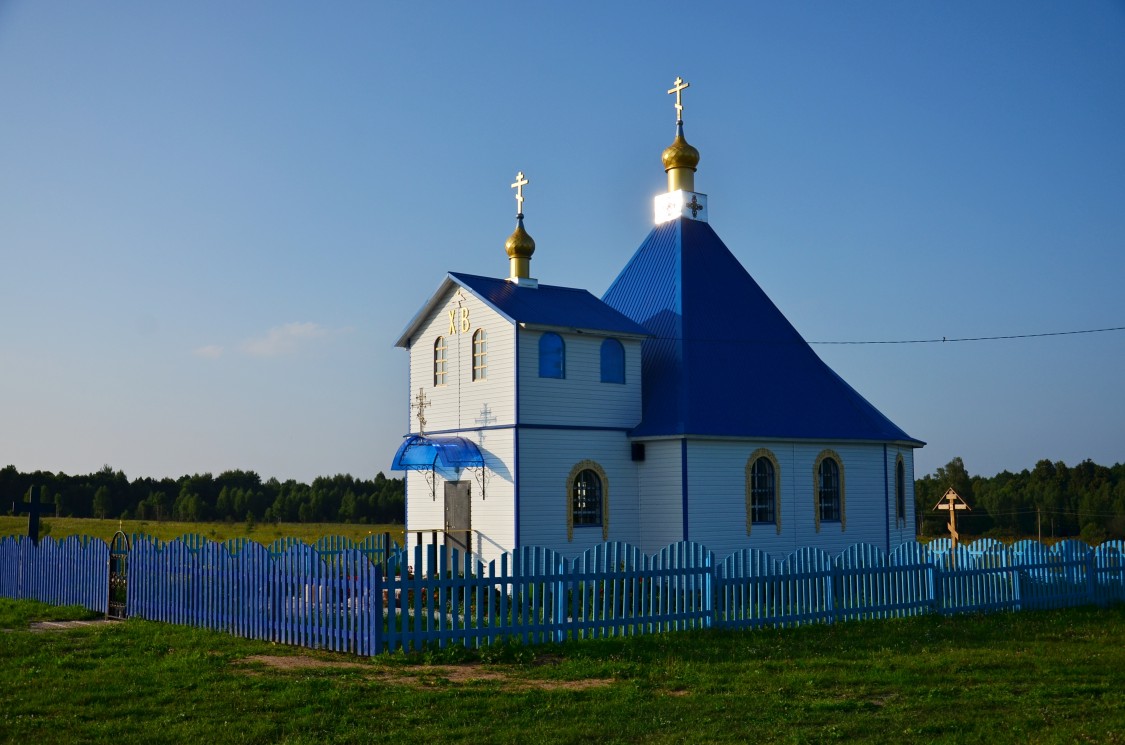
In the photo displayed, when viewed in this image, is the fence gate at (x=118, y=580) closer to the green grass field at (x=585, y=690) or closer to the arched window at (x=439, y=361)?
the green grass field at (x=585, y=690)

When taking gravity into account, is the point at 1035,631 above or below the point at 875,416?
below

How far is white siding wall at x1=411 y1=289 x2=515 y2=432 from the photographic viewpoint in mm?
20828

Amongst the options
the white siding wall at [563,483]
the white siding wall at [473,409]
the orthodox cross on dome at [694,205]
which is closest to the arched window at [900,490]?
the white siding wall at [563,483]

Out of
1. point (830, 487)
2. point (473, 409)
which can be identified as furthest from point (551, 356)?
point (830, 487)

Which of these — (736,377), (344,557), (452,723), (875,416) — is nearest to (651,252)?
(736,377)

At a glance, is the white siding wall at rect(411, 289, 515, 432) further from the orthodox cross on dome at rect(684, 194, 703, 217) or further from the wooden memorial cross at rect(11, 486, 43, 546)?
the wooden memorial cross at rect(11, 486, 43, 546)

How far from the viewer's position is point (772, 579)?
51.1 feet

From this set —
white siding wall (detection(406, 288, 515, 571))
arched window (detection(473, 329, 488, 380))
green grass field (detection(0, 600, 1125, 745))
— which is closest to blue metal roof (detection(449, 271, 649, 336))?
white siding wall (detection(406, 288, 515, 571))

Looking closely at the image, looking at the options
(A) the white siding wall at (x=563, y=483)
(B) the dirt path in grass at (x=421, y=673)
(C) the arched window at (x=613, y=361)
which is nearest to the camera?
(B) the dirt path in grass at (x=421, y=673)

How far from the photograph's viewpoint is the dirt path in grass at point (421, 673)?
11.0m

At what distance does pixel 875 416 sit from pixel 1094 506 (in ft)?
172

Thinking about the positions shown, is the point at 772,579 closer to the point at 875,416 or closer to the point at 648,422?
the point at 648,422

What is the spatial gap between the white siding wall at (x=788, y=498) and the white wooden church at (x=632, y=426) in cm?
3

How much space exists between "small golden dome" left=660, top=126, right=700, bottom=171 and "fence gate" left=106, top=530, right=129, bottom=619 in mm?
15944
